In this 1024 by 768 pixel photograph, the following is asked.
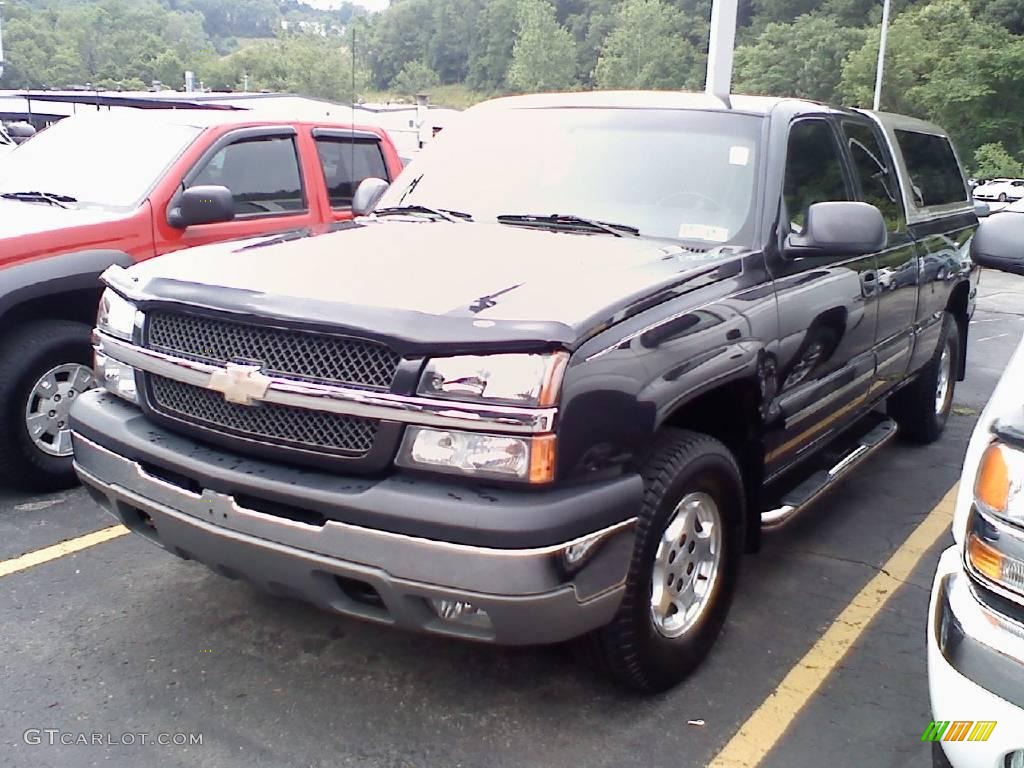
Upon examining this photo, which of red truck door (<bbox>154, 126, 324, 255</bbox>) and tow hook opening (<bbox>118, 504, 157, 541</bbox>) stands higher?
red truck door (<bbox>154, 126, 324, 255</bbox>)

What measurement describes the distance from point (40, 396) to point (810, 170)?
358 cm

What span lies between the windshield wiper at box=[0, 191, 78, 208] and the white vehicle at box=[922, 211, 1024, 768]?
4615 mm

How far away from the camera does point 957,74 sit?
53.4 meters

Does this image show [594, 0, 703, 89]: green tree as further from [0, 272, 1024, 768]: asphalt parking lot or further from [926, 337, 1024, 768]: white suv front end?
[926, 337, 1024, 768]: white suv front end

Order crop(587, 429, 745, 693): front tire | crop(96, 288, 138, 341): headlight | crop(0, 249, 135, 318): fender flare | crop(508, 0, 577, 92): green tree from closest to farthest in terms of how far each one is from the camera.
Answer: crop(587, 429, 745, 693): front tire → crop(96, 288, 138, 341): headlight → crop(0, 249, 135, 318): fender flare → crop(508, 0, 577, 92): green tree

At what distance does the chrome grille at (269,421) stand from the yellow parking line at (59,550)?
1103mm

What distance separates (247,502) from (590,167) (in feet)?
6.36

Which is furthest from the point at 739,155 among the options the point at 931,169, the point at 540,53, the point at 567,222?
the point at 540,53

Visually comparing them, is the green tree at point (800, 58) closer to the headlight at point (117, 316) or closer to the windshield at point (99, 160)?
the windshield at point (99, 160)

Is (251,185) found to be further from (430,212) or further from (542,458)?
(542,458)

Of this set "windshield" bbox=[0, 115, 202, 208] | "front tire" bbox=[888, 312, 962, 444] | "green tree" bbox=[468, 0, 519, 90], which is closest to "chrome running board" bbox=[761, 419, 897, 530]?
"front tire" bbox=[888, 312, 962, 444]

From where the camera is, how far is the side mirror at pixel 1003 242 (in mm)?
2975

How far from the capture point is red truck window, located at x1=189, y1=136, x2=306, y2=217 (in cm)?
550

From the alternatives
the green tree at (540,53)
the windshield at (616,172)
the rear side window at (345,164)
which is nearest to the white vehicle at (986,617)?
the windshield at (616,172)
